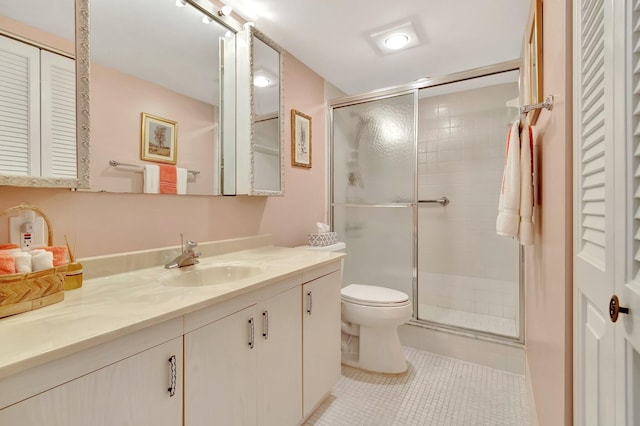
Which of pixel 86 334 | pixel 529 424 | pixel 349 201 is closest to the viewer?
pixel 86 334

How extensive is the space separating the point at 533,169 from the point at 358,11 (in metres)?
1.34

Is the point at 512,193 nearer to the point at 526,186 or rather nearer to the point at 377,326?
the point at 526,186

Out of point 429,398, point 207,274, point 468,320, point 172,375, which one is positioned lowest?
point 429,398

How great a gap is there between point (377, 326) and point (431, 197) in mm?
1539

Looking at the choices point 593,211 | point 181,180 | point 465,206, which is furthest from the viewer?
point 465,206

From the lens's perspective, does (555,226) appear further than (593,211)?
Yes

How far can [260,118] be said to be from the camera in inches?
73.2

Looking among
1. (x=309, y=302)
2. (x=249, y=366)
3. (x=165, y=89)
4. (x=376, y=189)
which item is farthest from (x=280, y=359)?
(x=376, y=189)

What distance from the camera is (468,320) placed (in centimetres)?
252

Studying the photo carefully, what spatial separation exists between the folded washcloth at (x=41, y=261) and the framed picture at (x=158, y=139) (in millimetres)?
643

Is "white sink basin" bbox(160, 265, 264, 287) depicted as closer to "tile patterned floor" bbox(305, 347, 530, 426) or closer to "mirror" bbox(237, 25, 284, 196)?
"mirror" bbox(237, 25, 284, 196)

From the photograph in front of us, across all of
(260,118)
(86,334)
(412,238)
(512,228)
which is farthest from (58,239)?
(412,238)

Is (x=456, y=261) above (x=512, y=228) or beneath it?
beneath

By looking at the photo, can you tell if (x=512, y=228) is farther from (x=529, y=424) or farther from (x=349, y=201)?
(x=349, y=201)
